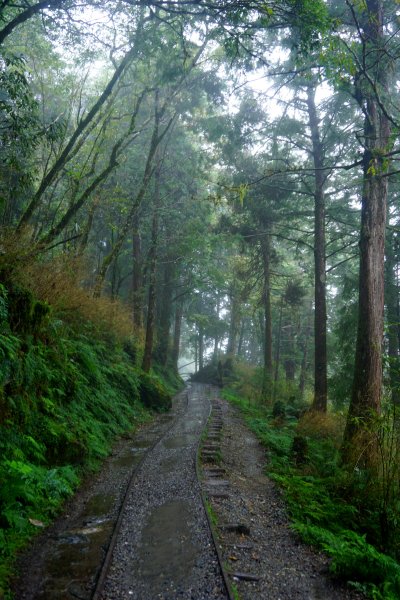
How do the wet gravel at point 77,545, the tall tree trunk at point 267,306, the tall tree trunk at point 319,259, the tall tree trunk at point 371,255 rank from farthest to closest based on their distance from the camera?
the tall tree trunk at point 267,306 → the tall tree trunk at point 319,259 → the tall tree trunk at point 371,255 → the wet gravel at point 77,545

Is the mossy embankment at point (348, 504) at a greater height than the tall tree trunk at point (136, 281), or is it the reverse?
the tall tree trunk at point (136, 281)

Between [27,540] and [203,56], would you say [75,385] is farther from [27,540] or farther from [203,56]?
[203,56]

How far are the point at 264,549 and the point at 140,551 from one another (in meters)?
1.54

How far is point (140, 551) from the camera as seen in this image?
15.5ft

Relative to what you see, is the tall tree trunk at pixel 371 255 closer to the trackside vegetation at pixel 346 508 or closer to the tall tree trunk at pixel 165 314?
the trackside vegetation at pixel 346 508

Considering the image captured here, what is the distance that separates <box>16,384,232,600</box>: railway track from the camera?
394cm

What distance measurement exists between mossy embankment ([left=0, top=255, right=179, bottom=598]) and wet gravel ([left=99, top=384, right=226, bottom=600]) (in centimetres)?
110

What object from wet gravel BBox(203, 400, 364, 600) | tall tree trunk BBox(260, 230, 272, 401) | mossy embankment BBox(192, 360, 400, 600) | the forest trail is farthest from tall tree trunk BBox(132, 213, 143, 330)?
wet gravel BBox(203, 400, 364, 600)

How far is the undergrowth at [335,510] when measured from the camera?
4.25 meters

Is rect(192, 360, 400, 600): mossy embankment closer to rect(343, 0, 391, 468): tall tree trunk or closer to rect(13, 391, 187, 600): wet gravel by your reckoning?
rect(343, 0, 391, 468): tall tree trunk

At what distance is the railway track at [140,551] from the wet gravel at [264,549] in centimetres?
26

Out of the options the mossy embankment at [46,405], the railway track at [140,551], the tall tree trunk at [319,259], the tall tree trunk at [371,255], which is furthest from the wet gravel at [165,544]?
the tall tree trunk at [319,259]

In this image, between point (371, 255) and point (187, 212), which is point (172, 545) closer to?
point (371, 255)

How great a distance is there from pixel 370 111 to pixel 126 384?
10.3 m
